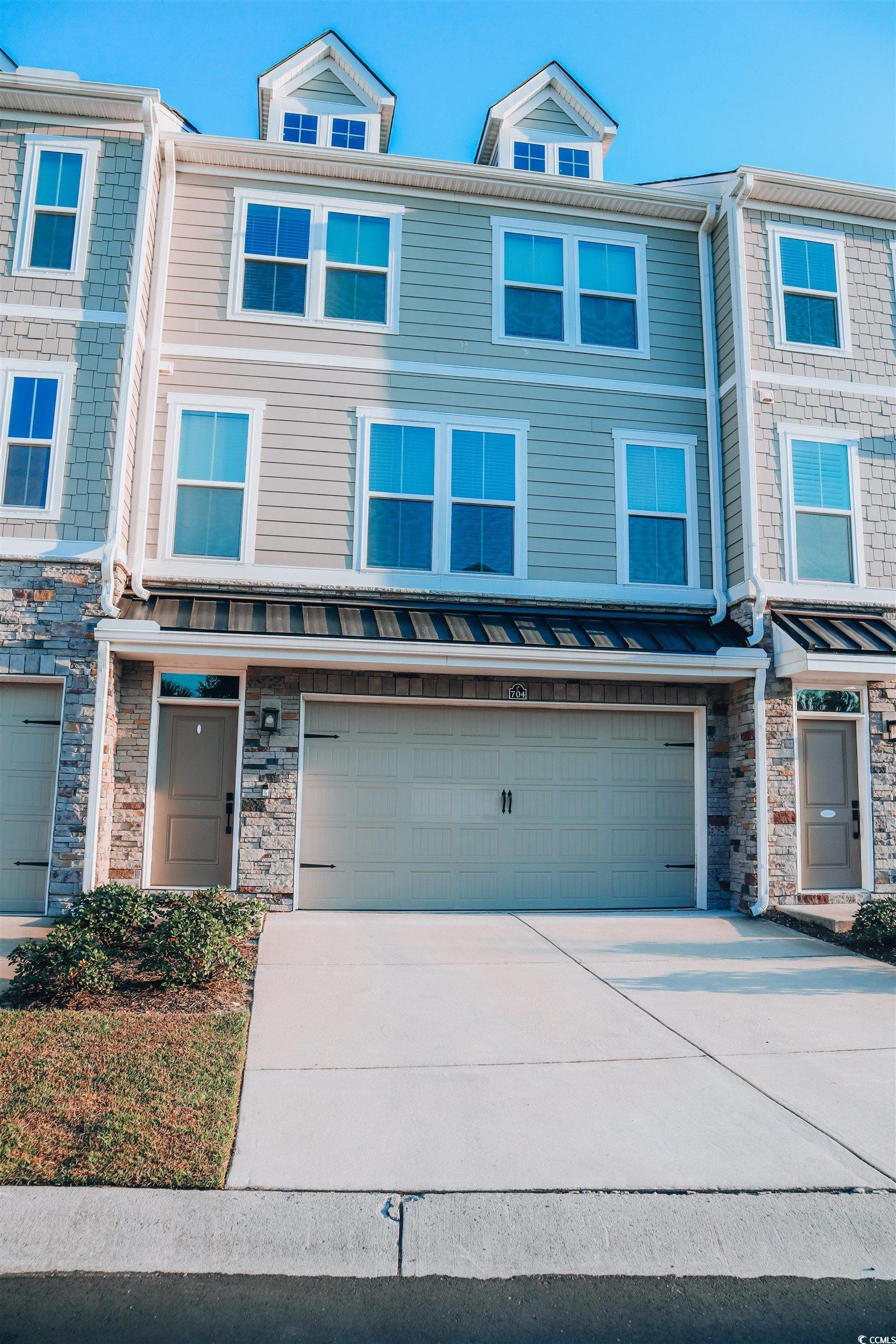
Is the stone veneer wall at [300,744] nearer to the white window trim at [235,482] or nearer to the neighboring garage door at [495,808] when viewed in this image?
the neighboring garage door at [495,808]

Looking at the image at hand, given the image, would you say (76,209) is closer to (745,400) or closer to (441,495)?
(441,495)

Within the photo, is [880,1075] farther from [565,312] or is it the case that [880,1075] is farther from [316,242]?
[316,242]

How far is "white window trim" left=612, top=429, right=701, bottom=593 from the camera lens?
1014 centimetres

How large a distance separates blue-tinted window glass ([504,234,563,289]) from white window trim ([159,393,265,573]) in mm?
3361

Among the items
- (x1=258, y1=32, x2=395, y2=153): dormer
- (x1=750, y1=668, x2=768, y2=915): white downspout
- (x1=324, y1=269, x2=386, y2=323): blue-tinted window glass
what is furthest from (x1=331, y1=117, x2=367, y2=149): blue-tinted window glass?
(x1=750, y1=668, x2=768, y2=915): white downspout

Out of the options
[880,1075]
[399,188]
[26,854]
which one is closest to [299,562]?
[26,854]

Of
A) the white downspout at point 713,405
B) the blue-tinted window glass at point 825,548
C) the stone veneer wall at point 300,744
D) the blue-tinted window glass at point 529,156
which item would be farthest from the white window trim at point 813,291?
the stone veneer wall at point 300,744

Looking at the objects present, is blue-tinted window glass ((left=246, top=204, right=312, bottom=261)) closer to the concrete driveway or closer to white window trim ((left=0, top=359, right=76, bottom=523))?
white window trim ((left=0, top=359, right=76, bottom=523))

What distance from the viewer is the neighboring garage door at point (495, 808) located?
920 cm

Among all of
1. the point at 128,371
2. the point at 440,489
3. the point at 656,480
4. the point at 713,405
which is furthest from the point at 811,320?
the point at 128,371

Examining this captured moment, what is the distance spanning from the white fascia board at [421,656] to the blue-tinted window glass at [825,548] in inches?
55.7

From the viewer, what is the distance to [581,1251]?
316 cm

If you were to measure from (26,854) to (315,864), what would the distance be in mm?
2671

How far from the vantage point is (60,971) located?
5707 mm
